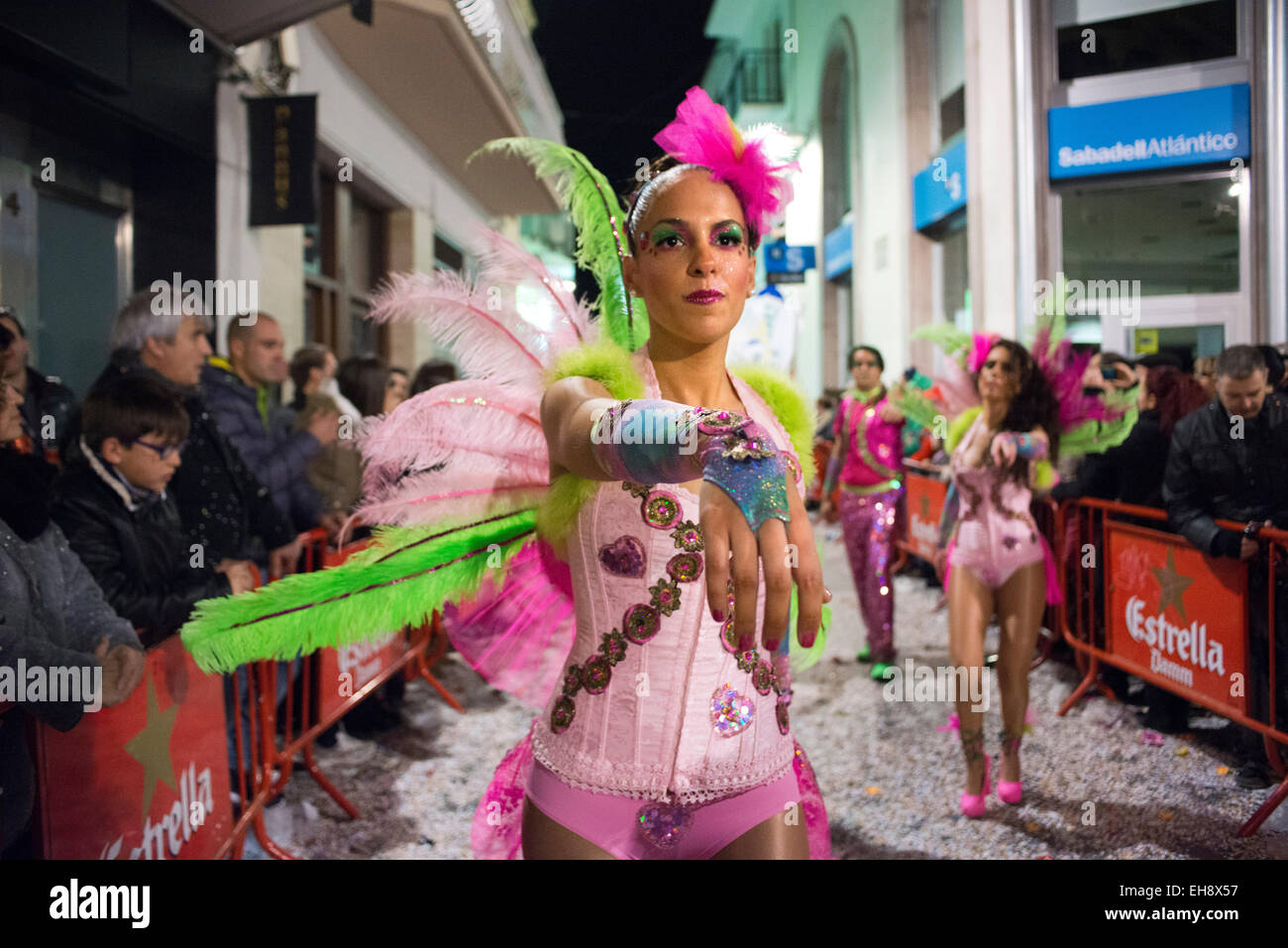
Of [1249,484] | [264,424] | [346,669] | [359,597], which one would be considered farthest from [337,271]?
[359,597]

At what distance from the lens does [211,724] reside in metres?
2.82

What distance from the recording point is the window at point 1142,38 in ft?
25.7

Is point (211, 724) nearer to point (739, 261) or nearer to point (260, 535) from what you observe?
point (260, 535)

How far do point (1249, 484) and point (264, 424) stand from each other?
4.45 metres

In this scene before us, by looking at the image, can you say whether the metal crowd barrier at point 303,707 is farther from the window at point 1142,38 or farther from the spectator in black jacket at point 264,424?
the window at point 1142,38

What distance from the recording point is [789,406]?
1.79 m

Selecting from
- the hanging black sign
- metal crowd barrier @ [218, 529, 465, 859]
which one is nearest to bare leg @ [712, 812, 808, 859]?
metal crowd barrier @ [218, 529, 465, 859]

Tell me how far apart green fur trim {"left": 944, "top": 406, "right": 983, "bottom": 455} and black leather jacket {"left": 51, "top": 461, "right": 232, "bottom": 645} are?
10.1ft

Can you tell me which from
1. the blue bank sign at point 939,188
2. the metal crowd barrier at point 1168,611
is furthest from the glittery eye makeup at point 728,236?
the blue bank sign at point 939,188

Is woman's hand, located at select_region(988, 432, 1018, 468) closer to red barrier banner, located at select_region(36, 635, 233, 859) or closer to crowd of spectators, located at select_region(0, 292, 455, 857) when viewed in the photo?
crowd of spectators, located at select_region(0, 292, 455, 857)

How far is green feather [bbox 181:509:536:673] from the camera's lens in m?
1.62

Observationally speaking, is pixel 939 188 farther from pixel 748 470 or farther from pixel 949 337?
pixel 748 470

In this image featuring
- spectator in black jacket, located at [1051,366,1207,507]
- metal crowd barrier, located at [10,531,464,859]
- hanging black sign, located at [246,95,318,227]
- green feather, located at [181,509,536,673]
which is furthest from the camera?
hanging black sign, located at [246,95,318,227]

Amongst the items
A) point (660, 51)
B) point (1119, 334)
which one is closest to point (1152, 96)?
point (1119, 334)
